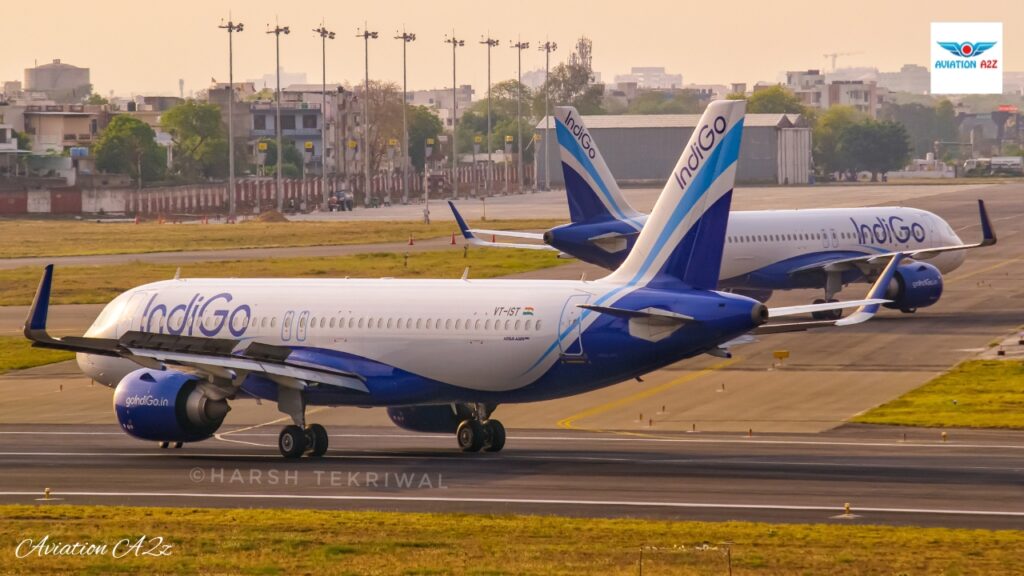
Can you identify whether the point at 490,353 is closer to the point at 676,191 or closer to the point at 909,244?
the point at 676,191

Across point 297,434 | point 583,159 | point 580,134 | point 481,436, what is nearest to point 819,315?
point 583,159

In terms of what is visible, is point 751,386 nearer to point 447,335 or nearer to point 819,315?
point 819,315

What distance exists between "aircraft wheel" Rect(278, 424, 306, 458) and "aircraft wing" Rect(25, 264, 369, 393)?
3.79 feet

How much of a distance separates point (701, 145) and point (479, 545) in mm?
14265

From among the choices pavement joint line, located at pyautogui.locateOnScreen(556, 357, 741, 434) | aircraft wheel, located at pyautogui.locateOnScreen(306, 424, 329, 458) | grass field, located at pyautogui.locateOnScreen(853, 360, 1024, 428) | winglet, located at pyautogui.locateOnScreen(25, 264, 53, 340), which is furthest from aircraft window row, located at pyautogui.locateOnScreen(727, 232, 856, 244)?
winglet, located at pyautogui.locateOnScreen(25, 264, 53, 340)

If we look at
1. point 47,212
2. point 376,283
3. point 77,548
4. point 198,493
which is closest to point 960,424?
point 376,283

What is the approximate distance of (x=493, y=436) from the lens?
138 feet

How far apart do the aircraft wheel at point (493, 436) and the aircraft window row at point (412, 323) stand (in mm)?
2899

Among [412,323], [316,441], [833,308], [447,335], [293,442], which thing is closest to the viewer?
[833,308]

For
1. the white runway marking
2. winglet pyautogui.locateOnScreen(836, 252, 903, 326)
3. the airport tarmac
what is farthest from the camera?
the airport tarmac

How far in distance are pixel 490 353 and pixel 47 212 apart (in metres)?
156

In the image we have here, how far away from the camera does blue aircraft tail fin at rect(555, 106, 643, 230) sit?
6706 cm

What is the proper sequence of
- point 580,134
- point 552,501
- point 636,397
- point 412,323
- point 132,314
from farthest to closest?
point 580,134 < point 636,397 < point 132,314 < point 412,323 < point 552,501

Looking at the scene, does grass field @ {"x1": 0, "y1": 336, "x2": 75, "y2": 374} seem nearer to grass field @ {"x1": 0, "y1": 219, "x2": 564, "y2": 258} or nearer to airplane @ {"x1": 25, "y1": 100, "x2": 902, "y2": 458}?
airplane @ {"x1": 25, "y1": 100, "x2": 902, "y2": 458}
